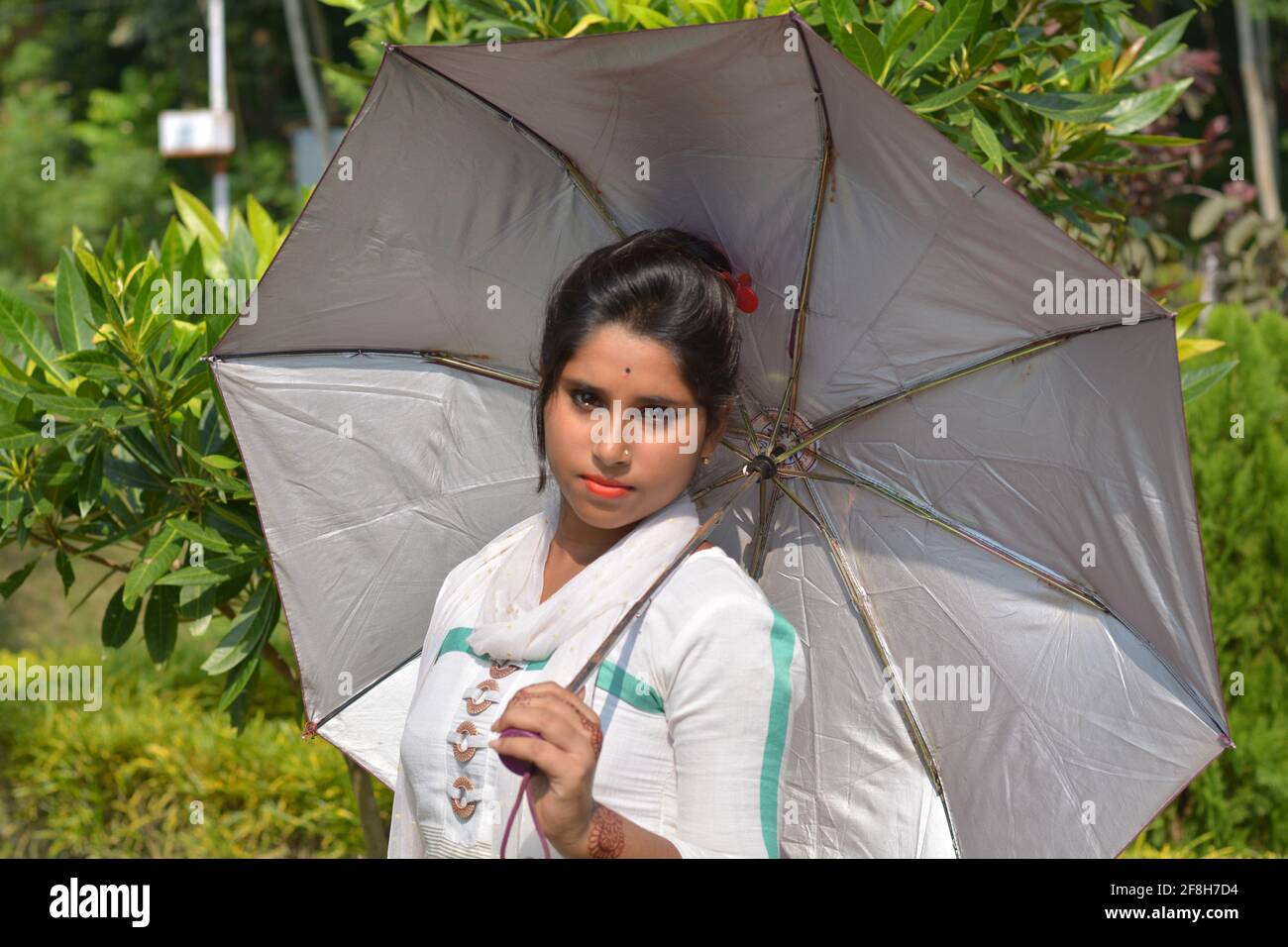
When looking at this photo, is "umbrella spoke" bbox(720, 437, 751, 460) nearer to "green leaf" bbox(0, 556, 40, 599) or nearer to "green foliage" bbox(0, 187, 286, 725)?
"green foliage" bbox(0, 187, 286, 725)

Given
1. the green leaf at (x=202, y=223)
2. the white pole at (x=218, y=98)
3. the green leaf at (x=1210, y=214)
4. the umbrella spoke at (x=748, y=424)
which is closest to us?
the umbrella spoke at (x=748, y=424)

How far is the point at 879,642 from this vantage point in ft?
6.90

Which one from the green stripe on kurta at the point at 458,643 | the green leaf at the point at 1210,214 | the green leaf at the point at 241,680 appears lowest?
the green leaf at the point at 241,680

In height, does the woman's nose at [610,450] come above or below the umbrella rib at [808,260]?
below

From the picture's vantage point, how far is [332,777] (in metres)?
4.56

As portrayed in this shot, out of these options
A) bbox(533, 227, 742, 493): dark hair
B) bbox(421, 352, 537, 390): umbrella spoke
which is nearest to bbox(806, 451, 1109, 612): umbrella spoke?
bbox(533, 227, 742, 493): dark hair

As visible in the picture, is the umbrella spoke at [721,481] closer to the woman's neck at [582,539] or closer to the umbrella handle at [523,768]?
the woman's neck at [582,539]

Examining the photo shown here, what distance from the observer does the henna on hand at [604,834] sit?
1592mm

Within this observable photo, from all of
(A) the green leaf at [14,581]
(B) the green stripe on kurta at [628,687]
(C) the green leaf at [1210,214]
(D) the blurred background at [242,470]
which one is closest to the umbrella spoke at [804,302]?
(B) the green stripe on kurta at [628,687]

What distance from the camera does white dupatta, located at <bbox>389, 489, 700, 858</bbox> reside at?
176 centimetres

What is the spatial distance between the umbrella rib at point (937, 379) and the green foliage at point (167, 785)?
291cm

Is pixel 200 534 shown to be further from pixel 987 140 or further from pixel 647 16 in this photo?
pixel 987 140
